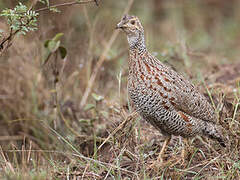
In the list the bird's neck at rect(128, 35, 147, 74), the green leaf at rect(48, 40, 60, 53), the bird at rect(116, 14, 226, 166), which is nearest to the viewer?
the bird at rect(116, 14, 226, 166)

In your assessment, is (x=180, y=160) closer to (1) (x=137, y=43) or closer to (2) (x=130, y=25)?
(1) (x=137, y=43)

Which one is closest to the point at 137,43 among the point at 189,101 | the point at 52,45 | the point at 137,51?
the point at 137,51

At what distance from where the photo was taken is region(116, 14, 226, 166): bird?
3.90m

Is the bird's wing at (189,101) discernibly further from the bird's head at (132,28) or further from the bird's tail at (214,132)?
the bird's head at (132,28)

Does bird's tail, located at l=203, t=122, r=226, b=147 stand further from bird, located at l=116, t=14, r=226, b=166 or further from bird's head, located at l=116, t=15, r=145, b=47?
bird's head, located at l=116, t=15, r=145, b=47

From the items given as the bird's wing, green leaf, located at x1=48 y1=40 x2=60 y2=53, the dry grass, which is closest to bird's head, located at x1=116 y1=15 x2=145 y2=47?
the dry grass

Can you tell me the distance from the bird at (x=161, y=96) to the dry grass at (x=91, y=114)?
0.14 meters

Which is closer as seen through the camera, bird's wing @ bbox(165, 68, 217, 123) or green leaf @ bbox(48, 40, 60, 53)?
bird's wing @ bbox(165, 68, 217, 123)

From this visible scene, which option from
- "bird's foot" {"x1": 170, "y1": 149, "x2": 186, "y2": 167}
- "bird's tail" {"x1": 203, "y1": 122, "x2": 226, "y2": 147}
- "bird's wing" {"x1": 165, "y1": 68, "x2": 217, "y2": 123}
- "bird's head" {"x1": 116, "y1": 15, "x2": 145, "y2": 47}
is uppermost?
"bird's head" {"x1": 116, "y1": 15, "x2": 145, "y2": 47}

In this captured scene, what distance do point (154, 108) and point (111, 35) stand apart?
3.31 meters

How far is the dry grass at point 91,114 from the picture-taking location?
3791 mm

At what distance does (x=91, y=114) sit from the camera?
18.3ft

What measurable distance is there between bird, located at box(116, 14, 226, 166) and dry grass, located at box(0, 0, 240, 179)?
144 mm

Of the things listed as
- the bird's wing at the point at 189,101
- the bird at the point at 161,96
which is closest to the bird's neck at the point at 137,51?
the bird at the point at 161,96
